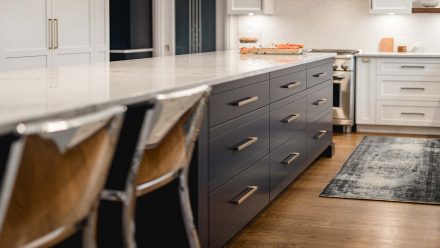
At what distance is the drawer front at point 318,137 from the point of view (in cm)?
533

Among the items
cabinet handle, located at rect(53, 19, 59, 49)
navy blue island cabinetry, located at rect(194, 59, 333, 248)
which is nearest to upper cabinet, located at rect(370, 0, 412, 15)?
navy blue island cabinetry, located at rect(194, 59, 333, 248)

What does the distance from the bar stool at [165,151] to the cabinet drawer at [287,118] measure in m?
1.78

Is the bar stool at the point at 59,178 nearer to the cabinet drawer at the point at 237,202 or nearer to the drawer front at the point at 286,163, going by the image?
the cabinet drawer at the point at 237,202

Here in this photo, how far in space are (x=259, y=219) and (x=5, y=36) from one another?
8.78ft

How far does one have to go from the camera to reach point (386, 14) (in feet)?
25.7

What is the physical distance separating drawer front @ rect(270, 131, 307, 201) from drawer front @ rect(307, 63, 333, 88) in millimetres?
445

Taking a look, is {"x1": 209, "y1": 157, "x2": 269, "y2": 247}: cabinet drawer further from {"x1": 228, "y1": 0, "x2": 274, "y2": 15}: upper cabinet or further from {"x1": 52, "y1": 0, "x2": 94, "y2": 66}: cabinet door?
{"x1": 228, "y1": 0, "x2": 274, "y2": 15}: upper cabinet

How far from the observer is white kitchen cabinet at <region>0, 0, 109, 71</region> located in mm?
5617

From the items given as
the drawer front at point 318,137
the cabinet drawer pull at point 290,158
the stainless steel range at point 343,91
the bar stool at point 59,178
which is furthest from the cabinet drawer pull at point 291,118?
the bar stool at point 59,178

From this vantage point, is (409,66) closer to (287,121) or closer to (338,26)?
(338,26)

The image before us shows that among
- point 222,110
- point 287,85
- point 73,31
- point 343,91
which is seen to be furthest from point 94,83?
point 343,91

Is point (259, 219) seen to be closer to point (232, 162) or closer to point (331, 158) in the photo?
point (232, 162)

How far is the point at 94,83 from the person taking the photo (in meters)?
2.69

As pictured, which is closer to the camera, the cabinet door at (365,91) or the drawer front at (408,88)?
the drawer front at (408,88)
